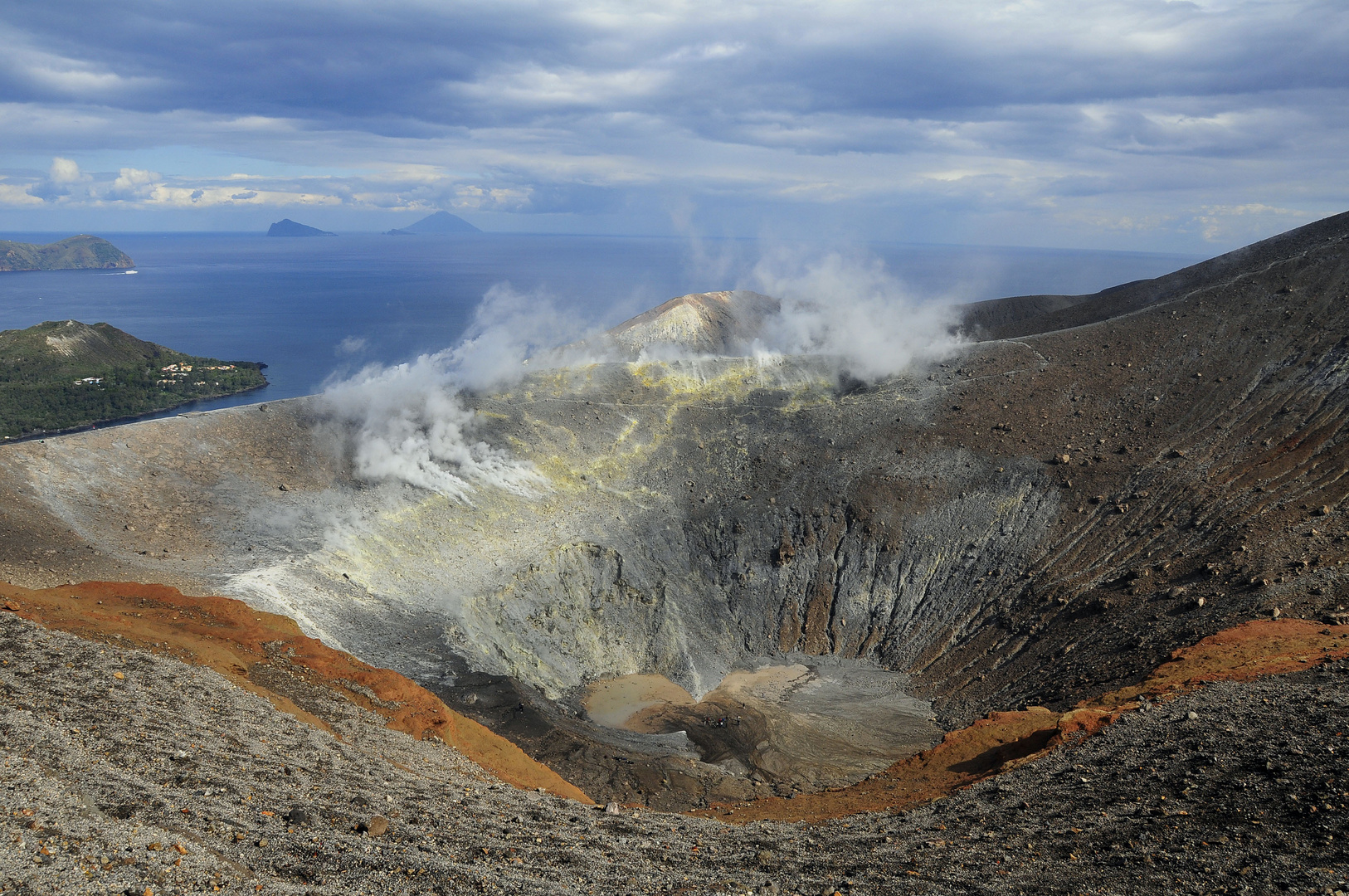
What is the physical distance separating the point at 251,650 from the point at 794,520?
39.5 metres

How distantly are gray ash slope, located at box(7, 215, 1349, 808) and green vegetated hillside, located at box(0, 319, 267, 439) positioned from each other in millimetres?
92425

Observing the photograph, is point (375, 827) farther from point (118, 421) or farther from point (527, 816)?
point (118, 421)

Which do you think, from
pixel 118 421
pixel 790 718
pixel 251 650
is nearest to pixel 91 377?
pixel 118 421

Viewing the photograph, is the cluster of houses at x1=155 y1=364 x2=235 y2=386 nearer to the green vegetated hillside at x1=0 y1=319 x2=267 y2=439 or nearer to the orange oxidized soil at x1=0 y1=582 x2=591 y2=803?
the green vegetated hillside at x1=0 y1=319 x2=267 y2=439

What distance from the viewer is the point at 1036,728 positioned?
114 feet

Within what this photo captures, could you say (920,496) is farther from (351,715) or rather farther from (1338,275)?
(351,715)

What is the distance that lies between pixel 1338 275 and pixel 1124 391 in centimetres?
2025

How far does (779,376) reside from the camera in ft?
249

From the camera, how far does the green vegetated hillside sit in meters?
125

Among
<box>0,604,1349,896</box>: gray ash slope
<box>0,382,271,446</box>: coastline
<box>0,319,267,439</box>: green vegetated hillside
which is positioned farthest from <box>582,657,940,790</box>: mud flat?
<box>0,319,267,439</box>: green vegetated hillside

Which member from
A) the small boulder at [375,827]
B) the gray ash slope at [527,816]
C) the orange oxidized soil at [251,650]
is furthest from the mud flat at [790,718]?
the small boulder at [375,827]

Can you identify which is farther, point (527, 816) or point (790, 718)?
point (790, 718)

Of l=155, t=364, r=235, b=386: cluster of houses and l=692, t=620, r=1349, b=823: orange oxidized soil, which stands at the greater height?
l=155, t=364, r=235, b=386: cluster of houses

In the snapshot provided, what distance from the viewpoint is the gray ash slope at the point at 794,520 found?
1690 inches
